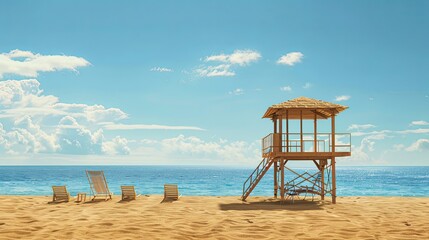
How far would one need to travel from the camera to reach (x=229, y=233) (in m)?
13.2

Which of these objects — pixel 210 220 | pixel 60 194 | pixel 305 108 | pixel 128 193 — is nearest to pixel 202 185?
pixel 128 193

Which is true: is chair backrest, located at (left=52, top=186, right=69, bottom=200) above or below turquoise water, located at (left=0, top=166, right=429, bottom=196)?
above

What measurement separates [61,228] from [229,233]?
4.79 meters

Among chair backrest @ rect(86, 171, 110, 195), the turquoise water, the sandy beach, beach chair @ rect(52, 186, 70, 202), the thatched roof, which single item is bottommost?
the turquoise water

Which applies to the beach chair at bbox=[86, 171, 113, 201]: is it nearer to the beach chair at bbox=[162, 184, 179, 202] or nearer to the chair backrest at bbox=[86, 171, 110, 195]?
the chair backrest at bbox=[86, 171, 110, 195]

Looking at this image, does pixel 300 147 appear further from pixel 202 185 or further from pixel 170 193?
pixel 202 185

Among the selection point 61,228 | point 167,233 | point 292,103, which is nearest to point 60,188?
point 61,228

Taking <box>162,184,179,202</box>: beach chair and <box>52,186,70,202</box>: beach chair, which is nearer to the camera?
<box>52,186,70,202</box>: beach chair

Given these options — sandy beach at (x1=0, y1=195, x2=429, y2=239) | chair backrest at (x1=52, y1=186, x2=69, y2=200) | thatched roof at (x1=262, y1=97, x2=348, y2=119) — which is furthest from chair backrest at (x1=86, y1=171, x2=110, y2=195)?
thatched roof at (x1=262, y1=97, x2=348, y2=119)

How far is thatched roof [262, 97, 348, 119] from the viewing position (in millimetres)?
20612

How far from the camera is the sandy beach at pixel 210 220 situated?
13.1 metres

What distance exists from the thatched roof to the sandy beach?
13.4 ft

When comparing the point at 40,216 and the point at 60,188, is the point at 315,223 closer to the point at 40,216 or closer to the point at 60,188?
the point at 40,216

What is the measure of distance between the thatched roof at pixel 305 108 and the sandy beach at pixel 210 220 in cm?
409
